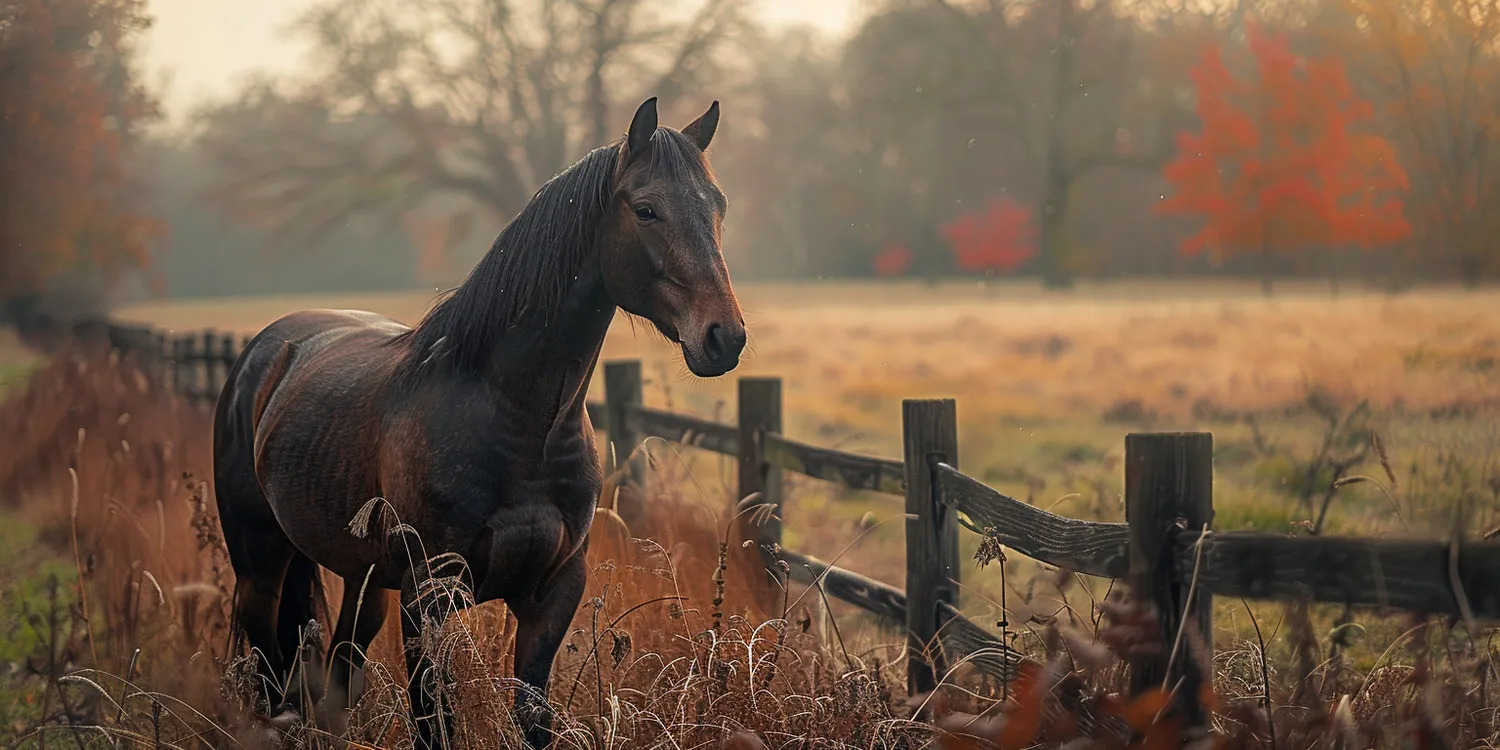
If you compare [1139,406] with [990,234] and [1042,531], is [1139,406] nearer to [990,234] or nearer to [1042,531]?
[1042,531]

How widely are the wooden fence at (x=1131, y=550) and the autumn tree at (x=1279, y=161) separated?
1759 cm

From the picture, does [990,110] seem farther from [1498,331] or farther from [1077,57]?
[1498,331]

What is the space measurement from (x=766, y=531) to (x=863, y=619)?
73 cm

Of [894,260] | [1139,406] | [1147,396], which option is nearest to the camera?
[1139,406]

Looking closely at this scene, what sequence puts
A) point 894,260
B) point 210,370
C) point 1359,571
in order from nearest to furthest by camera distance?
point 1359,571 → point 210,370 → point 894,260

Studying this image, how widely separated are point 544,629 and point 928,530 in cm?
157

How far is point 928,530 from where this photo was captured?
448cm

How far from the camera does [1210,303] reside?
25.4 metres

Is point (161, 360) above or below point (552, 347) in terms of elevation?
below

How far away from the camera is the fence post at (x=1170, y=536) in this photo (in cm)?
259

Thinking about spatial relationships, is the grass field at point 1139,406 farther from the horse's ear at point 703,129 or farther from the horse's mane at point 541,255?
the horse's ear at point 703,129

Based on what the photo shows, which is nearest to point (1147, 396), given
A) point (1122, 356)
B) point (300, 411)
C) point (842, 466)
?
point (1122, 356)

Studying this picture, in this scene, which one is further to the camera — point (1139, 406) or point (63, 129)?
point (1139, 406)

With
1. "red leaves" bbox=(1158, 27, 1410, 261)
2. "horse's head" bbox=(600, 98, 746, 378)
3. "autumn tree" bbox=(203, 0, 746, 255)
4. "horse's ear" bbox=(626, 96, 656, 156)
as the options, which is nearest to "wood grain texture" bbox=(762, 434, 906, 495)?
"horse's head" bbox=(600, 98, 746, 378)
